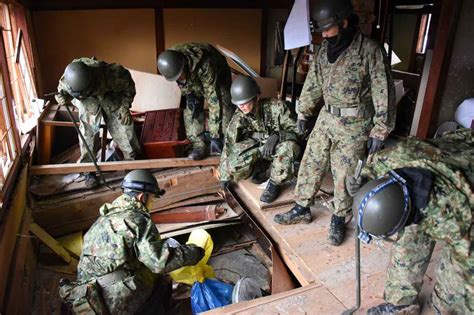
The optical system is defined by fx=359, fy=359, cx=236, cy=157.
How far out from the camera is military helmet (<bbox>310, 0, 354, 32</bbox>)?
7.80ft

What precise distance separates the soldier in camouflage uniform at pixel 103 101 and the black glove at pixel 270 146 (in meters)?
1.62

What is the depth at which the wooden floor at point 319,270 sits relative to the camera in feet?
7.67

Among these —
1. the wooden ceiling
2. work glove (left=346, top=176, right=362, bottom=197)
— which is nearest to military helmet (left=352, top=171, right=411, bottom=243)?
work glove (left=346, top=176, right=362, bottom=197)

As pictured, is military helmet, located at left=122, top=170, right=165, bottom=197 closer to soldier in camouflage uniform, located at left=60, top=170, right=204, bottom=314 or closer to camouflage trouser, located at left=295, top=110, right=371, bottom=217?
soldier in camouflage uniform, located at left=60, top=170, right=204, bottom=314

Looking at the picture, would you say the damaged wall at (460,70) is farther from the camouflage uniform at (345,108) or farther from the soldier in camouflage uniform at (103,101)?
the soldier in camouflage uniform at (103,101)

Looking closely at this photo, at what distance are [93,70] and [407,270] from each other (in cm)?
332

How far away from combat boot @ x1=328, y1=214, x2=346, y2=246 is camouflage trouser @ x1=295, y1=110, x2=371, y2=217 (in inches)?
2.6

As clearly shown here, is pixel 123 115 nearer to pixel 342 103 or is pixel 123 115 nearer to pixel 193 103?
pixel 193 103

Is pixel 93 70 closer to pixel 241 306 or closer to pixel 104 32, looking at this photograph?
pixel 241 306

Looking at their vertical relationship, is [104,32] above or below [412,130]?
above

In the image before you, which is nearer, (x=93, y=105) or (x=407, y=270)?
(x=407, y=270)

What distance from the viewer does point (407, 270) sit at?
2.04 metres

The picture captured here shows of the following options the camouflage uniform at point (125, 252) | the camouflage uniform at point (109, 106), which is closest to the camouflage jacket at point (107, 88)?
the camouflage uniform at point (109, 106)

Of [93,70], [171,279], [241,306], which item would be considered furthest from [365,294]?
[93,70]
